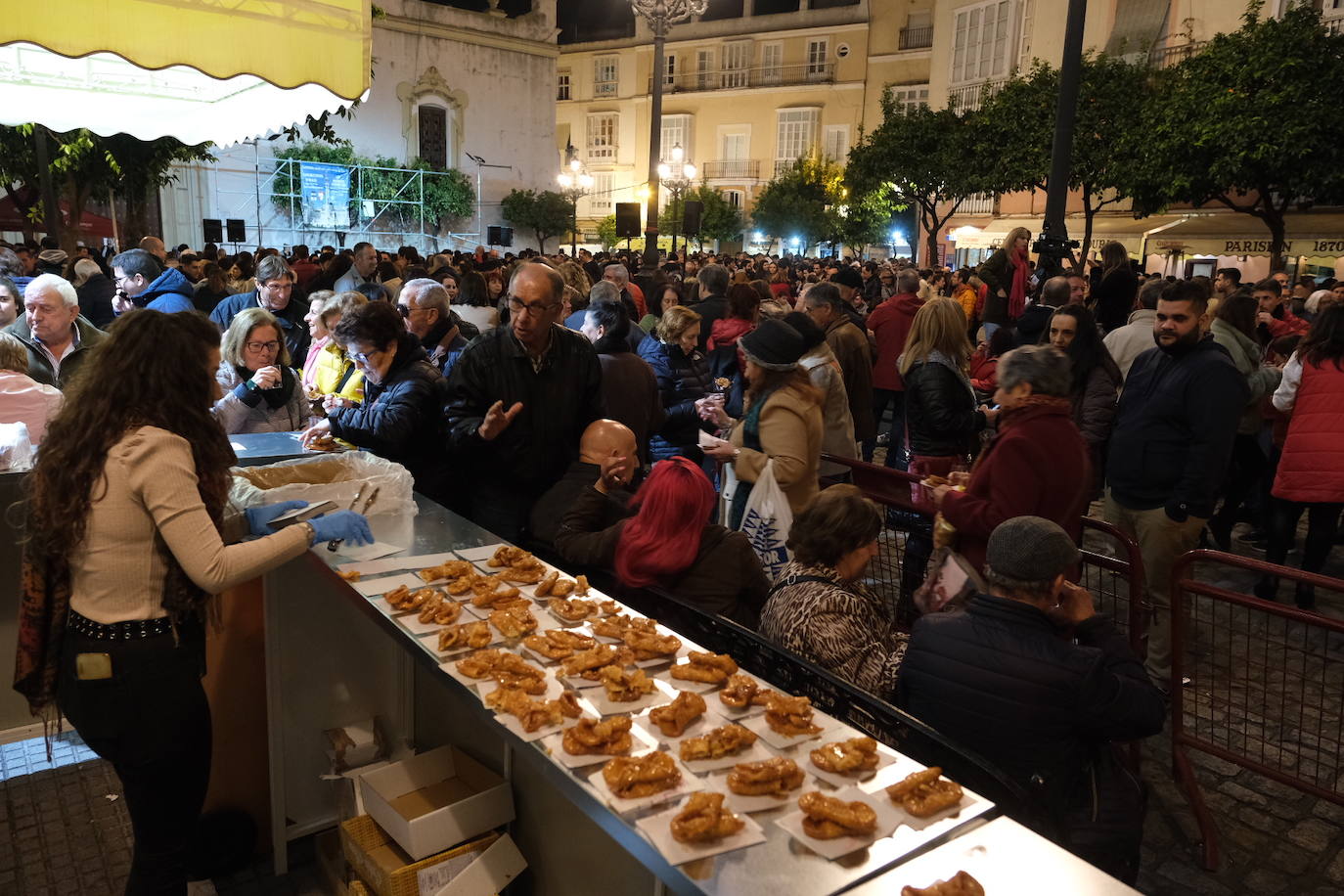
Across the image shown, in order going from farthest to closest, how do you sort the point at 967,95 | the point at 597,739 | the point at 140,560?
1. the point at 967,95
2. the point at 140,560
3. the point at 597,739

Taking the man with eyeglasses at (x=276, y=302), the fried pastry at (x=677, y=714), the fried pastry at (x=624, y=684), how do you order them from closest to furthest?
the fried pastry at (x=677, y=714) → the fried pastry at (x=624, y=684) → the man with eyeglasses at (x=276, y=302)

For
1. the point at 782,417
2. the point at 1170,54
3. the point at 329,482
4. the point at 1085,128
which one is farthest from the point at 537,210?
the point at 329,482

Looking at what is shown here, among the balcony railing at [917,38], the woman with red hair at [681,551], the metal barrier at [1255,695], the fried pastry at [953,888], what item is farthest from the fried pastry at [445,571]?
the balcony railing at [917,38]

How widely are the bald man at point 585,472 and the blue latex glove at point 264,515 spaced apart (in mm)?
1000

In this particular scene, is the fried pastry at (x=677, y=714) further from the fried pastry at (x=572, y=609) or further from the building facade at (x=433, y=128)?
the building facade at (x=433, y=128)

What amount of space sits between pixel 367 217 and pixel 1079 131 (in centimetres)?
2344

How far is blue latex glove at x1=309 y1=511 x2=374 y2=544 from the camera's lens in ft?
10.1

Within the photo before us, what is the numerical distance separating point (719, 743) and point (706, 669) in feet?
1.14

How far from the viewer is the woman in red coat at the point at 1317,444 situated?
5.49 meters

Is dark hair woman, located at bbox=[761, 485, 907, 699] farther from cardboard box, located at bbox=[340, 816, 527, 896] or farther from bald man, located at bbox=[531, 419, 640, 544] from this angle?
cardboard box, located at bbox=[340, 816, 527, 896]

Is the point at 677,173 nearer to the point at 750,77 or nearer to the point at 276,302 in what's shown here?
the point at 750,77

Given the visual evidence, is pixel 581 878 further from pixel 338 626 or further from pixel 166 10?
pixel 166 10

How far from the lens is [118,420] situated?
2381 mm

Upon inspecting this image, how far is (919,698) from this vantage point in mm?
2676
